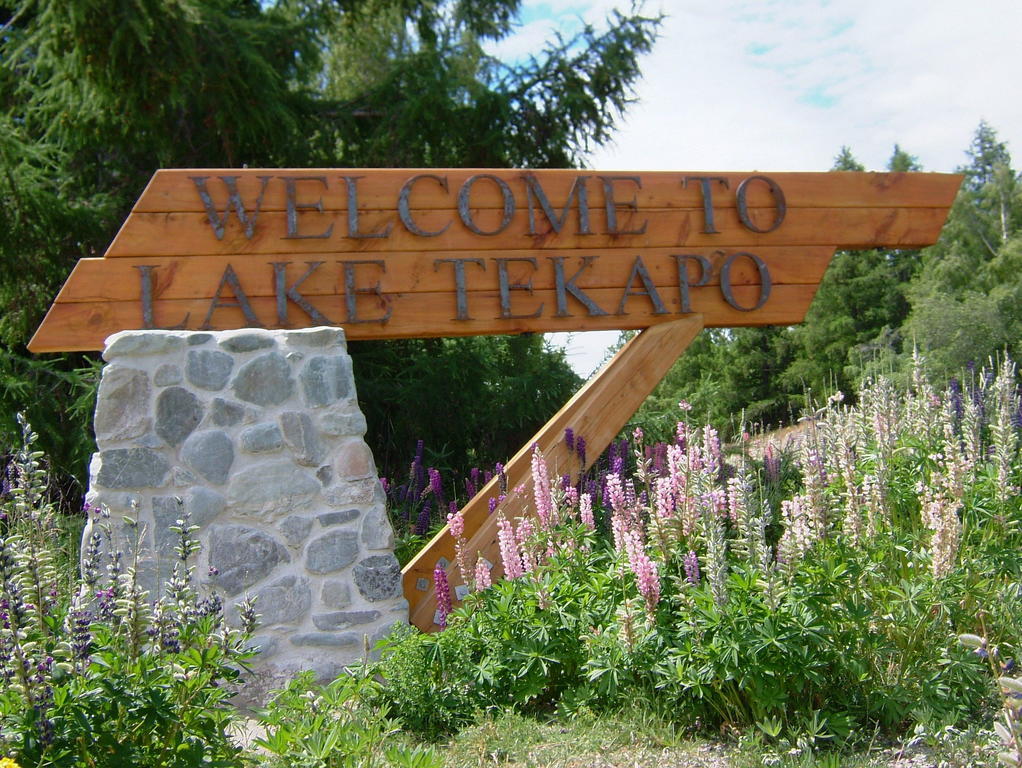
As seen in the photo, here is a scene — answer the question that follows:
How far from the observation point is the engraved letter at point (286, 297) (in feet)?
16.2

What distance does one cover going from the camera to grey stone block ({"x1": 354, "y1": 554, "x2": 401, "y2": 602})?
4430 mm

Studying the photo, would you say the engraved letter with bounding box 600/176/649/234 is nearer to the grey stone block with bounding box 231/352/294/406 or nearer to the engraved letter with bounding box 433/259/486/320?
the engraved letter with bounding box 433/259/486/320

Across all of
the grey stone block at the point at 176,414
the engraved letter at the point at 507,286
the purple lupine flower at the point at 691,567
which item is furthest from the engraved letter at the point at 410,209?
the purple lupine flower at the point at 691,567

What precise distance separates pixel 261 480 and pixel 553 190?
226 centimetres

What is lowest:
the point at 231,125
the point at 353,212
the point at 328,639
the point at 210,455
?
the point at 328,639

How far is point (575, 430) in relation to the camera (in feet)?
17.0

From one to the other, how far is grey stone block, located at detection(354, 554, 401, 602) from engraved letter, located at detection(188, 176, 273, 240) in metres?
1.81

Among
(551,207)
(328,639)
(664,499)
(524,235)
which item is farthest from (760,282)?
(328,639)

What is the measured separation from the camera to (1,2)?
8.38m

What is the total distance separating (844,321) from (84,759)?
18.3m

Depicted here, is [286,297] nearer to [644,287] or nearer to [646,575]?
[644,287]

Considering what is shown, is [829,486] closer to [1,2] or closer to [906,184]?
[906,184]

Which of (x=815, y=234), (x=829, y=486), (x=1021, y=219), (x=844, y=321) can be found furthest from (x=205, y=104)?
(x=1021, y=219)

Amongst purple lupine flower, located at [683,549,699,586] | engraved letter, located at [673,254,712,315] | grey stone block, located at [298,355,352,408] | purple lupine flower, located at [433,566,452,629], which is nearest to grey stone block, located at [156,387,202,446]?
grey stone block, located at [298,355,352,408]
